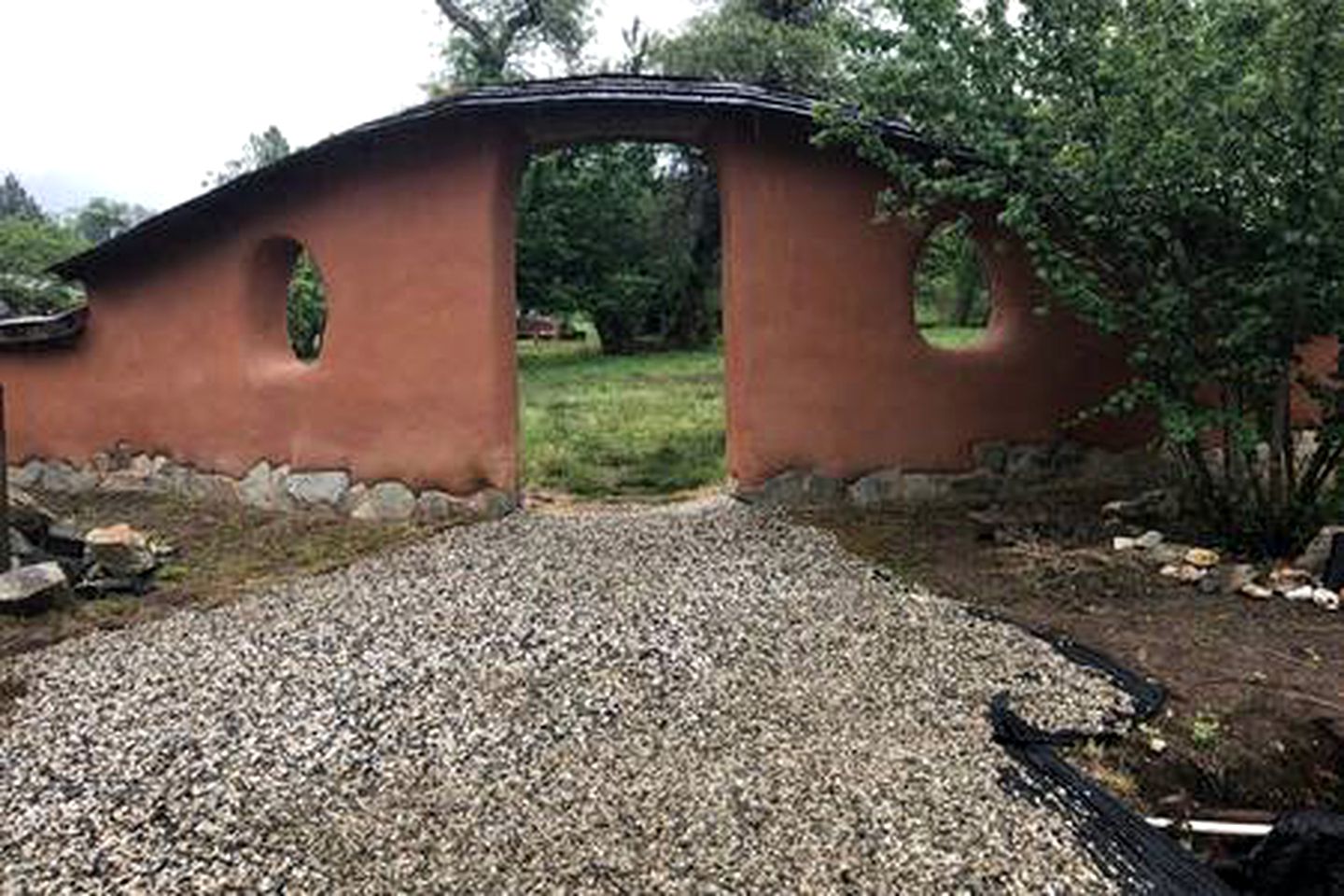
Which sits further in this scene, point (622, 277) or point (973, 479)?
point (622, 277)

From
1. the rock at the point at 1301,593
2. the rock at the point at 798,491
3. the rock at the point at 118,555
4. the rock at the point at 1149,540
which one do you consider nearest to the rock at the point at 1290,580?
the rock at the point at 1301,593

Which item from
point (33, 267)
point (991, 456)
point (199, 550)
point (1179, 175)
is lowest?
point (199, 550)

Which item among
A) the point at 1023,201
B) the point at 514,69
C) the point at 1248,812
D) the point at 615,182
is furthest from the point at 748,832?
the point at 514,69

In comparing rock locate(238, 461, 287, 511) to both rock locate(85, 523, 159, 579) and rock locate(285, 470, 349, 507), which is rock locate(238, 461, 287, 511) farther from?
rock locate(85, 523, 159, 579)

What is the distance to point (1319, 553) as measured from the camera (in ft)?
19.8

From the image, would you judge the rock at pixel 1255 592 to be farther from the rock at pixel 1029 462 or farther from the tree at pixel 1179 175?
the rock at pixel 1029 462

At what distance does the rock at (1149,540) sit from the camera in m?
6.77

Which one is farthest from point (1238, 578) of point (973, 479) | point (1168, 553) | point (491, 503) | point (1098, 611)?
point (491, 503)

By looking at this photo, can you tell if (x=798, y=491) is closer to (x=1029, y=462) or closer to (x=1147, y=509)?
(x=1029, y=462)

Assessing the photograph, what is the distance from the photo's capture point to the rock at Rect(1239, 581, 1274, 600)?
5.86m

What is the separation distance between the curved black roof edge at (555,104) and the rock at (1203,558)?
324 cm

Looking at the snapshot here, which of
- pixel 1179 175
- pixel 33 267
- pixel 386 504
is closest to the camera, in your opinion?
pixel 1179 175

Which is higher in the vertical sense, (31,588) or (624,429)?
(624,429)

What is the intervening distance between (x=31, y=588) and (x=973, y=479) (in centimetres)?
630
